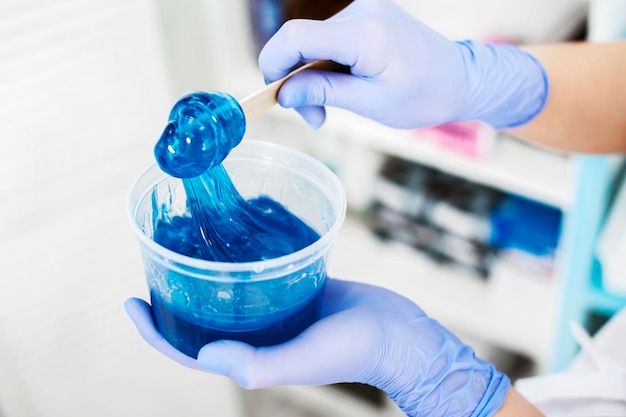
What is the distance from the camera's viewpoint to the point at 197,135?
2.04 ft

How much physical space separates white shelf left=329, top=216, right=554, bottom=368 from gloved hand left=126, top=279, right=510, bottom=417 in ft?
2.23

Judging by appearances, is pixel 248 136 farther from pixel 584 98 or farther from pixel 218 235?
pixel 218 235

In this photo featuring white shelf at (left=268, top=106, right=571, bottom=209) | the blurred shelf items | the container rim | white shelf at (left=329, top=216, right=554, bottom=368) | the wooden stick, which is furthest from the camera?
white shelf at (left=329, top=216, right=554, bottom=368)

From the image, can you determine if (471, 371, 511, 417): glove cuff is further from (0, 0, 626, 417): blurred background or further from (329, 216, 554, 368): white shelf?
(329, 216, 554, 368): white shelf

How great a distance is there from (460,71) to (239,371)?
0.52 metres

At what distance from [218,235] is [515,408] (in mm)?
404

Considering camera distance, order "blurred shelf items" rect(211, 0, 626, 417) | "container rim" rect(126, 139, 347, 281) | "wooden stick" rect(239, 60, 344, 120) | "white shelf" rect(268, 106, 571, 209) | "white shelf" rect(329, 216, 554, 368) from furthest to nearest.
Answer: "white shelf" rect(329, 216, 554, 368) < "white shelf" rect(268, 106, 571, 209) < "blurred shelf items" rect(211, 0, 626, 417) < "wooden stick" rect(239, 60, 344, 120) < "container rim" rect(126, 139, 347, 281)

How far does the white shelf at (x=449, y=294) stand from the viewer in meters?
1.48

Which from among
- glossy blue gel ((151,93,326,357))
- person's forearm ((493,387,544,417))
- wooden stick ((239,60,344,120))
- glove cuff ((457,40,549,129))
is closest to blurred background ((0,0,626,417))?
glove cuff ((457,40,549,129))

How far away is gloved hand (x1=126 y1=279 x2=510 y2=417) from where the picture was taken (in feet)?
2.13

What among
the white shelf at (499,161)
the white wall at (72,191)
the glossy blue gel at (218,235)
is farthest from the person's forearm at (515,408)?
the white wall at (72,191)

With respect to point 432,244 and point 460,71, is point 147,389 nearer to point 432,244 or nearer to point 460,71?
point 432,244

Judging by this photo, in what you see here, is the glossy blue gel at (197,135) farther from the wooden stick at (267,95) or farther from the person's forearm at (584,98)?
the person's forearm at (584,98)

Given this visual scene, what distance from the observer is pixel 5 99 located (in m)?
1.15
